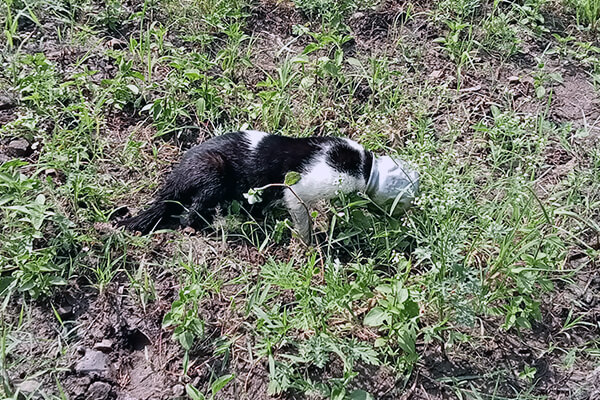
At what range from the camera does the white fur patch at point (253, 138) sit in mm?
3404

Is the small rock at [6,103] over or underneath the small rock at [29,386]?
over

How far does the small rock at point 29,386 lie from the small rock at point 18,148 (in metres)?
1.46

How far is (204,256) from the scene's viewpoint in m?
3.25

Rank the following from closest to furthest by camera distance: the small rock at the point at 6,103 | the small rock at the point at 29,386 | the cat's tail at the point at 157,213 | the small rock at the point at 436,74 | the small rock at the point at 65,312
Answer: the small rock at the point at 29,386 < the small rock at the point at 65,312 < the cat's tail at the point at 157,213 < the small rock at the point at 6,103 < the small rock at the point at 436,74

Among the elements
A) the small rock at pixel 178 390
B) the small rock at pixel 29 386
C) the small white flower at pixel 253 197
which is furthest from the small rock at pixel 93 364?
the small white flower at pixel 253 197

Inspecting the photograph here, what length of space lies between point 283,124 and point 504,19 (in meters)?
1.83

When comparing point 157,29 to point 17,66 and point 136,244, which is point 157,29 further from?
point 136,244

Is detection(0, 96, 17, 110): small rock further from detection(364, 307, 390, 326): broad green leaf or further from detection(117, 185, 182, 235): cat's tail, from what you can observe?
detection(364, 307, 390, 326): broad green leaf

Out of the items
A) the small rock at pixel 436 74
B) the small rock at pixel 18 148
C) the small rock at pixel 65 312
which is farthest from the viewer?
the small rock at pixel 436 74

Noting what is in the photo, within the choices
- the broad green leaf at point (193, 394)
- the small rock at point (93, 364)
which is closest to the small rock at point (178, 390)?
the broad green leaf at point (193, 394)

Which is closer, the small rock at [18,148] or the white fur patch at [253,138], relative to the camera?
the white fur patch at [253,138]

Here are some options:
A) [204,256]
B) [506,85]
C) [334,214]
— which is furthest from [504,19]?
[204,256]

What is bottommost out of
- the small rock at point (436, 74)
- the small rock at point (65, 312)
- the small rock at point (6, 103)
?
the small rock at point (65, 312)

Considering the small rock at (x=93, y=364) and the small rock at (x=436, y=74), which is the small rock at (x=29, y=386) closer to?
the small rock at (x=93, y=364)
